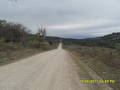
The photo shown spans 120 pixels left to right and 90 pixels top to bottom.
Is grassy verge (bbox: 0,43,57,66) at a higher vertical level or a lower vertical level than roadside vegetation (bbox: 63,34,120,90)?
lower

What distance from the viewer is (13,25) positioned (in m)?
50.2

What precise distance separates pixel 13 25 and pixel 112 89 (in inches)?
1998

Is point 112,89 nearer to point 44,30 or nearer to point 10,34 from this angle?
point 10,34

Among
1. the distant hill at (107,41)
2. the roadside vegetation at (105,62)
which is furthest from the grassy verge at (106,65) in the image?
the distant hill at (107,41)

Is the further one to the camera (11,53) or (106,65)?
(11,53)

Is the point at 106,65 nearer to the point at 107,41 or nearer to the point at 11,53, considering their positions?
the point at 11,53

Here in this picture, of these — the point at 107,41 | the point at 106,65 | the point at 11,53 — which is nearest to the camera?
the point at 106,65

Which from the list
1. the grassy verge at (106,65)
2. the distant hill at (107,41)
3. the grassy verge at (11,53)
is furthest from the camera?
the distant hill at (107,41)

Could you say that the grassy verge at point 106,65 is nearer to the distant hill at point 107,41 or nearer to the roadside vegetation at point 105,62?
the roadside vegetation at point 105,62

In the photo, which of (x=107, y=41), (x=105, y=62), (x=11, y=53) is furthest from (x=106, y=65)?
(x=107, y=41)

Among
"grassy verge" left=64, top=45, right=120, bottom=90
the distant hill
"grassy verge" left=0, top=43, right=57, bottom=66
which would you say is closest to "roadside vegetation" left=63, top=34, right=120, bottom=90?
"grassy verge" left=64, top=45, right=120, bottom=90

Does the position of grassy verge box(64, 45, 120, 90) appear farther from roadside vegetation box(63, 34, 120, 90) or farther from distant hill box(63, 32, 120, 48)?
distant hill box(63, 32, 120, 48)

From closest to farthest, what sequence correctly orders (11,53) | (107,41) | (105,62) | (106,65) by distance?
(106,65) → (105,62) → (11,53) → (107,41)

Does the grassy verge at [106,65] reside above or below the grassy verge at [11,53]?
above
